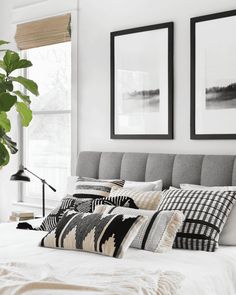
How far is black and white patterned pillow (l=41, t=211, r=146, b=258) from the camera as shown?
3002 mm

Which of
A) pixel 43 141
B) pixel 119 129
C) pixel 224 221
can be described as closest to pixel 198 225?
pixel 224 221

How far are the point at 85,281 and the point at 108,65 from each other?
101 inches

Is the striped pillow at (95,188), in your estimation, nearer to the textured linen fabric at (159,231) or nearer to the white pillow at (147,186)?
the white pillow at (147,186)

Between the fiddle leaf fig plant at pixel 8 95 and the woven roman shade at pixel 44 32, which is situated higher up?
the woven roman shade at pixel 44 32

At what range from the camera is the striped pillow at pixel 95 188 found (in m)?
4.03

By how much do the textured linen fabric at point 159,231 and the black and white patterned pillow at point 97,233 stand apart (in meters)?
0.11

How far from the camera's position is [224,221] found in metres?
3.28

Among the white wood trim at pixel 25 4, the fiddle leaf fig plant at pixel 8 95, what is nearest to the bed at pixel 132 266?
the fiddle leaf fig plant at pixel 8 95

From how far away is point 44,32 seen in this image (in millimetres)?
5043

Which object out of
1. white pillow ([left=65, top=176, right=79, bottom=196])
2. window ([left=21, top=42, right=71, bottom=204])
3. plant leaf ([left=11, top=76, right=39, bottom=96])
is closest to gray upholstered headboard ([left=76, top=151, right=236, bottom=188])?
white pillow ([left=65, top=176, right=79, bottom=196])

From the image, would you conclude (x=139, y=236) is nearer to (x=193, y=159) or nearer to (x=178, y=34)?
(x=193, y=159)

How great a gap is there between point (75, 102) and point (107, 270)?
2.47m

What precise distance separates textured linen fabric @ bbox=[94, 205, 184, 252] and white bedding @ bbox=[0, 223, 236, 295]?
5 centimetres

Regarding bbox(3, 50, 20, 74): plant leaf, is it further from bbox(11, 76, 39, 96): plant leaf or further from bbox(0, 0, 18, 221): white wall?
bbox(0, 0, 18, 221): white wall
